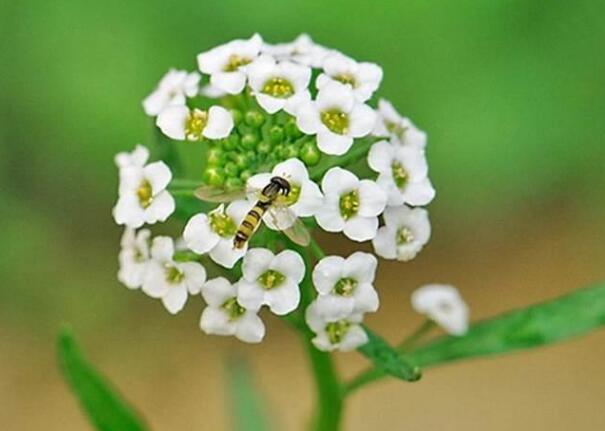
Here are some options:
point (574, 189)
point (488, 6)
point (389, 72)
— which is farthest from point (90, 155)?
point (574, 189)

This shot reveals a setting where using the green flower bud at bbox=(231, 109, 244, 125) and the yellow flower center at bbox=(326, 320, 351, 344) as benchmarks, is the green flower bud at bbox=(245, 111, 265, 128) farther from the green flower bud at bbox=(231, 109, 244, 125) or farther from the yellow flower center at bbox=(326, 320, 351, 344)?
the yellow flower center at bbox=(326, 320, 351, 344)

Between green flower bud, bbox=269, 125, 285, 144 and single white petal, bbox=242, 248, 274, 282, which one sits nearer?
single white petal, bbox=242, 248, 274, 282

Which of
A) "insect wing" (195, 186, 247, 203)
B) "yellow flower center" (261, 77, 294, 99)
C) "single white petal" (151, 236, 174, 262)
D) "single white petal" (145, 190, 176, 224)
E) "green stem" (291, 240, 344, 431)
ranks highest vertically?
"yellow flower center" (261, 77, 294, 99)

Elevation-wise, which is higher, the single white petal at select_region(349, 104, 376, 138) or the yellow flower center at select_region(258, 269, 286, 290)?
the single white petal at select_region(349, 104, 376, 138)

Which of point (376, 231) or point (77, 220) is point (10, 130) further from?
point (376, 231)

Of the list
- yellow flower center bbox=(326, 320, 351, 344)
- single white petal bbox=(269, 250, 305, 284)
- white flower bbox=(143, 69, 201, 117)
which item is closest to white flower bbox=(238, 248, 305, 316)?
single white petal bbox=(269, 250, 305, 284)

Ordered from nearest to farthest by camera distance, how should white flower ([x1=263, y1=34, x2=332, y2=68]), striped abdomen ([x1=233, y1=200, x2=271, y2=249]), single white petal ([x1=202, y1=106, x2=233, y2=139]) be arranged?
1. striped abdomen ([x1=233, y1=200, x2=271, y2=249])
2. single white petal ([x1=202, y1=106, x2=233, y2=139])
3. white flower ([x1=263, y1=34, x2=332, y2=68])

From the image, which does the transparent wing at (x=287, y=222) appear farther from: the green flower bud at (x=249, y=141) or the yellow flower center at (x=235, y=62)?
the yellow flower center at (x=235, y=62)
